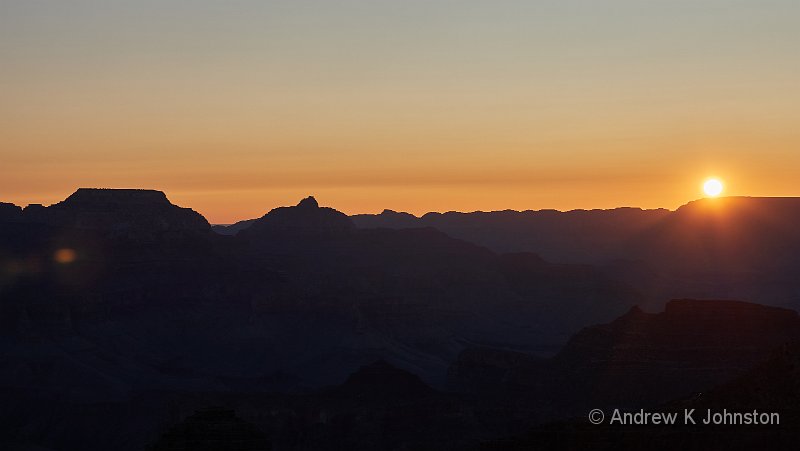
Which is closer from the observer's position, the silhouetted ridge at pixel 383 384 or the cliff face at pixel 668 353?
the cliff face at pixel 668 353

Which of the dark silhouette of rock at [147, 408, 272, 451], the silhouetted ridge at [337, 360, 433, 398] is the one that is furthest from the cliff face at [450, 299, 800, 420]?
the dark silhouette of rock at [147, 408, 272, 451]

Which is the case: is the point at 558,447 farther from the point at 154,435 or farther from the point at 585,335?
the point at 154,435

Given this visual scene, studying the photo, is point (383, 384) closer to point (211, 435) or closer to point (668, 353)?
point (668, 353)

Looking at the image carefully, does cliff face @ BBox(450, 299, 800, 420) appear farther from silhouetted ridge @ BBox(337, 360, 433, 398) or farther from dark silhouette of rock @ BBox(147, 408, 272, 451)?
dark silhouette of rock @ BBox(147, 408, 272, 451)

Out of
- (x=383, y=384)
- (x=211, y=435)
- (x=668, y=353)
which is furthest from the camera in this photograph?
(x=383, y=384)

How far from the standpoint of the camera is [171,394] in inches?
6845

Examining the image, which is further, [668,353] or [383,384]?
[383,384]

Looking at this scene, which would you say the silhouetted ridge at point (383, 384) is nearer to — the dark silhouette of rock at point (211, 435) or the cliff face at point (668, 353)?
the cliff face at point (668, 353)

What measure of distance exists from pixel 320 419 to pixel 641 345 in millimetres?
37023

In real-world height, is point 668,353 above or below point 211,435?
above

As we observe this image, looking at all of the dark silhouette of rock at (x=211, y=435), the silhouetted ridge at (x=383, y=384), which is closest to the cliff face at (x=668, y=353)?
the silhouetted ridge at (x=383, y=384)

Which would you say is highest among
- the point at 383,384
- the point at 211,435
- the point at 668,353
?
the point at 668,353

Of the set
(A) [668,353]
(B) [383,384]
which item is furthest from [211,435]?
(B) [383,384]

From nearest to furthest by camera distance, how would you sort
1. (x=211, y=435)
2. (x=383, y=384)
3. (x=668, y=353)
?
(x=211, y=435) < (x=668, y=353) < (x=383, y=384)
